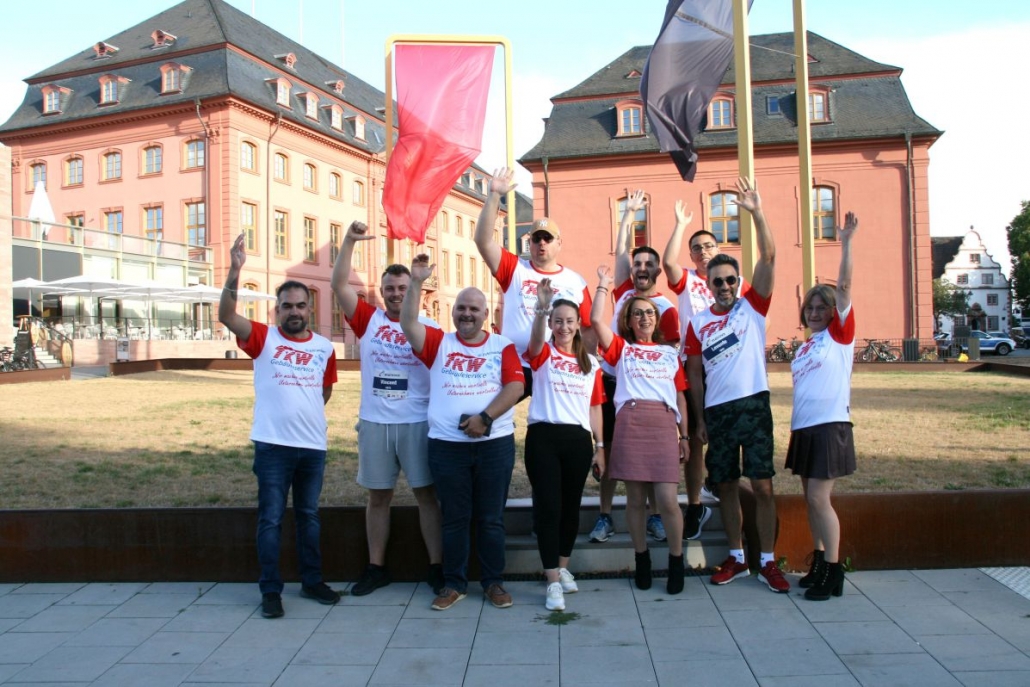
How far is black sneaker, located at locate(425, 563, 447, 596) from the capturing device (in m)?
5.25

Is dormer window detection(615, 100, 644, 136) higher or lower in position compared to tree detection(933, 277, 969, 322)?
higher

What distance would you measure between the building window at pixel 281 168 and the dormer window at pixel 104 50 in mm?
10445

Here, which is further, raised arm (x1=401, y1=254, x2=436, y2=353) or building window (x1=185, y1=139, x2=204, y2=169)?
building window (x1=185, y1=139, x2=204, y2=169)

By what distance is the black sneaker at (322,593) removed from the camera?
5.16 m

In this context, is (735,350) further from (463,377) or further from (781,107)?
(781,107)

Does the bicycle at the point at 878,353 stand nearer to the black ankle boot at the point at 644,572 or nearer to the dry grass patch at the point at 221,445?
the dry grass patch at the point at 221,445

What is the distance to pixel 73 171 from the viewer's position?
43.4m

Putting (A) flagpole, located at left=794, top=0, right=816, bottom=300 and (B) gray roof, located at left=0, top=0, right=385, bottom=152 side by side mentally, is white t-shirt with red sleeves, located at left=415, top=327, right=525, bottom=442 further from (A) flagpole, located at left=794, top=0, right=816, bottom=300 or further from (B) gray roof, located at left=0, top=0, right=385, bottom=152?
(B) gray roof, located at left=0, top=0, right=385, bottom=152

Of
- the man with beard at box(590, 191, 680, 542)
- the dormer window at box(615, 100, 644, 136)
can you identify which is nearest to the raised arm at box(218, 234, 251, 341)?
the man with beard at box(590, 191, 680, 542)

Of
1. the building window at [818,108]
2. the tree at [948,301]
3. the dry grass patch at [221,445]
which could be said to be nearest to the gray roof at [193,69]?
the building window at [818,108]

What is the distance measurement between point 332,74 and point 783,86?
94.7 feet

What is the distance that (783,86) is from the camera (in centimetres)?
3547

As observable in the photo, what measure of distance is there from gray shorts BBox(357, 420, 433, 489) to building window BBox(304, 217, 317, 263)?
139 feet

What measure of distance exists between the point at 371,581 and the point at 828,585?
2737 millimetres
